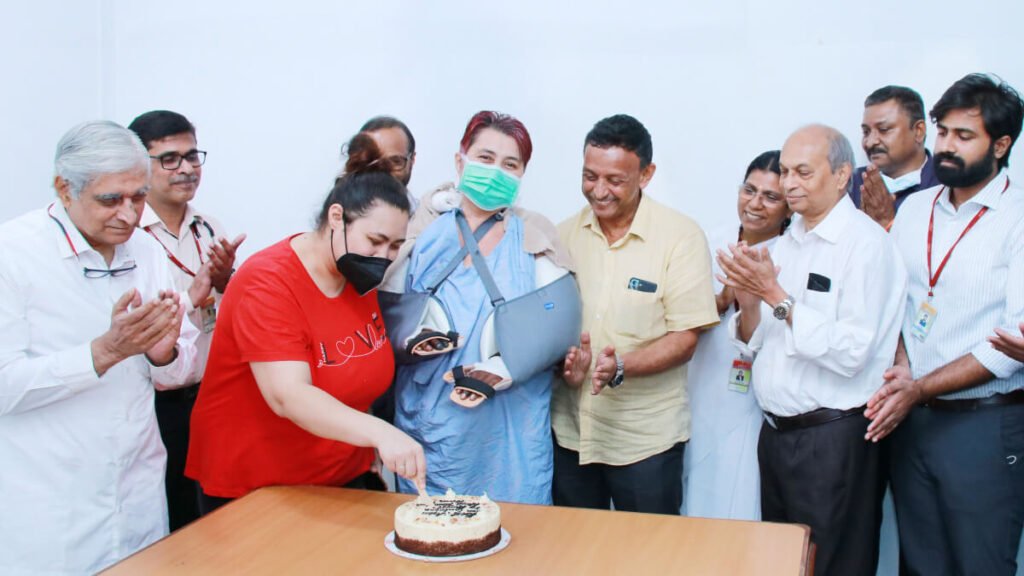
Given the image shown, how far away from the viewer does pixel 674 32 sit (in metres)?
3.54

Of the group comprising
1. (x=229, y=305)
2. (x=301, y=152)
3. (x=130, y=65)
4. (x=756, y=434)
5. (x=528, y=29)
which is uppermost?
(x=528, y=29)

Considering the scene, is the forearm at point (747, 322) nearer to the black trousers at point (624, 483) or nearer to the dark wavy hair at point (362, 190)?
the black trousers at point (624, 483)

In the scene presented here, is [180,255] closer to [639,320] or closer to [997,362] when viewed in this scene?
[639,320]

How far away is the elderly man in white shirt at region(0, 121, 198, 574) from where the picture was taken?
1966mm

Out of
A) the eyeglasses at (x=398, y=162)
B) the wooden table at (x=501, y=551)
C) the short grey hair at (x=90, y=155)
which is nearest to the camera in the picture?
the wooden table at (x=501, y=551)

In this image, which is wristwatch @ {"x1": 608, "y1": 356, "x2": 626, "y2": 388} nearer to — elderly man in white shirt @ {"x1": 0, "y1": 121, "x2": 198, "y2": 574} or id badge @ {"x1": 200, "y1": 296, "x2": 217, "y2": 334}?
elderly man in white shirt @ {"x1": 0, "y1": 121, "x2": 198, "y2": 574}

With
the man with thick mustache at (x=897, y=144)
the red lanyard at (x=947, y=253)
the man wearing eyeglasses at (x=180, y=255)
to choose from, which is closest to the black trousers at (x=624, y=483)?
the red lanyard at (x=947, y=253)

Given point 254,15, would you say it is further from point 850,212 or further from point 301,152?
point 850,212

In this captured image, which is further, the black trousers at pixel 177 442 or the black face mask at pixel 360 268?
the black trousers at pixel 177 442

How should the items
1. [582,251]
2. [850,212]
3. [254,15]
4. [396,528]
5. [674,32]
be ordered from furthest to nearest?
[254,15], [674,32], [582,251], [850,212], [396,528]

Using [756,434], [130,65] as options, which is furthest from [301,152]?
[756,434]

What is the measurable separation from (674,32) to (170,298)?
7.77ft

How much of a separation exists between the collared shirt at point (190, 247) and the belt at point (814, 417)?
1873 millimetres

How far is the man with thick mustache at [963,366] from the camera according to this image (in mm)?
2447
